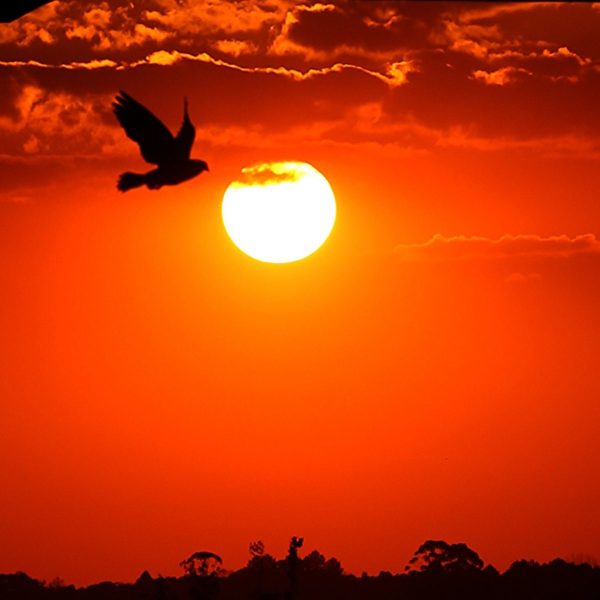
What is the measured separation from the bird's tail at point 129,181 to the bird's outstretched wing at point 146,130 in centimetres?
10

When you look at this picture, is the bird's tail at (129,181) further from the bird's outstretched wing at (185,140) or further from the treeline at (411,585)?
the treeline at (411,585)

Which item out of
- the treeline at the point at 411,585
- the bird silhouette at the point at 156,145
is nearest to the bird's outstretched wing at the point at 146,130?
the bird silhouette at the point at 156,145

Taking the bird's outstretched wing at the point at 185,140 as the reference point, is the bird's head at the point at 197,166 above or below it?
below

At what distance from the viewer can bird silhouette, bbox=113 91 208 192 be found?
884 centimetres

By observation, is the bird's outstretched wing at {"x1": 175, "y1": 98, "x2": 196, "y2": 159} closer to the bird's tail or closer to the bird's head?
the bird's head

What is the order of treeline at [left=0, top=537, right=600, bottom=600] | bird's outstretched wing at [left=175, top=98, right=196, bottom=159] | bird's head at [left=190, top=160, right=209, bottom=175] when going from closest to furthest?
1. bird's head at [left=190, top=160, right=209, bottom=175]
2. bird's outstretched wing at [left=175, top=98, right=196, bottom=159]
3. treeline at [left=0, top=537, right=600, bottom=600]

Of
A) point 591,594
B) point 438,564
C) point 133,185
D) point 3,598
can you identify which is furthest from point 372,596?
point 133,185

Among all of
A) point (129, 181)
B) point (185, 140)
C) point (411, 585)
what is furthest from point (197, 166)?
point (411, 585)

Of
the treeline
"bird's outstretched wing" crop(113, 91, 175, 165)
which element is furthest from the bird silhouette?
the treeline

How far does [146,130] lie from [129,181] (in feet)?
0.79

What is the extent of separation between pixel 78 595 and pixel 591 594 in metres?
11.5

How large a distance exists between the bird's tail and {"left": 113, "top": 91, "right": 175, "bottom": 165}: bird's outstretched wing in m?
0.10

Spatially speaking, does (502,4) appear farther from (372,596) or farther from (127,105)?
(372,596)

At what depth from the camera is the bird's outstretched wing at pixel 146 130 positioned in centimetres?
892
